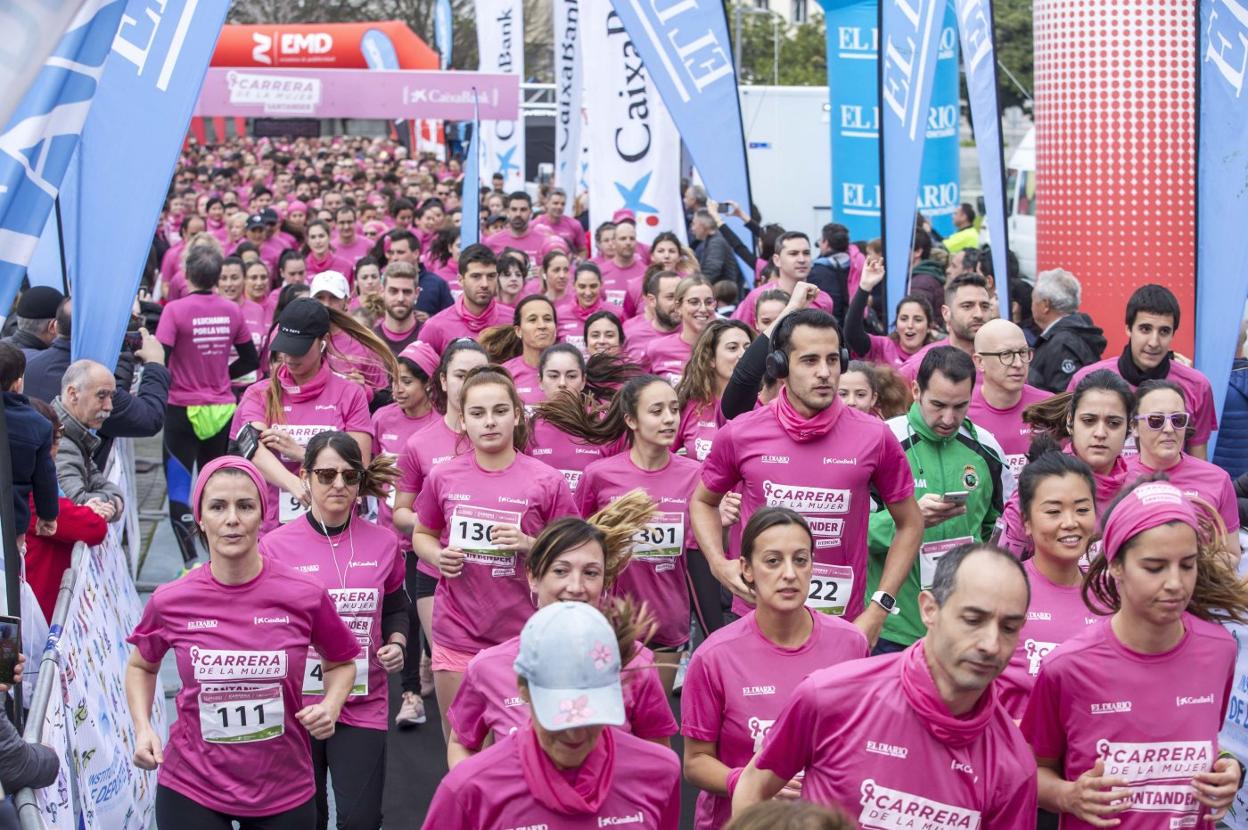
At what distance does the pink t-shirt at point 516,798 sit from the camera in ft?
11.4

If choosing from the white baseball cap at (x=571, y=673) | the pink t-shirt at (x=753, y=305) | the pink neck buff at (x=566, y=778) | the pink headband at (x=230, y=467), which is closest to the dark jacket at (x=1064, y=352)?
the pink t-shirt at (x=753, y=305)

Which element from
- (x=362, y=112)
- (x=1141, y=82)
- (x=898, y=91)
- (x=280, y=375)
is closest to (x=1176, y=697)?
(x=280, y=375)

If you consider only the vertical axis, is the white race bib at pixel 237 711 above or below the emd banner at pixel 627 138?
below

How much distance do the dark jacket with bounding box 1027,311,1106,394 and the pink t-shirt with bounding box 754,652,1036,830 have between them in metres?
5.14

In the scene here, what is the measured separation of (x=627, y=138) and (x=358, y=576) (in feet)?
27.0

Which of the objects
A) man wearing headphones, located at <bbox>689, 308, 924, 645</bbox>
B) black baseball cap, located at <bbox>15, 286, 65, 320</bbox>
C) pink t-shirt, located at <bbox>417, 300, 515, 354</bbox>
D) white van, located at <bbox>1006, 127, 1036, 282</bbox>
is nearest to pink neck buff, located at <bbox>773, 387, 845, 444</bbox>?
man wearing headphones, located at <bbox>689, 308, 924, 645</bbox>

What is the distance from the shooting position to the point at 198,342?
10.4m

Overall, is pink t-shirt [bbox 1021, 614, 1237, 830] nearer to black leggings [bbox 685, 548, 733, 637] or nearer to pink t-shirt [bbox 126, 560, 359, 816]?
pink t-shirt [bbox 126, 560, 359, 816]

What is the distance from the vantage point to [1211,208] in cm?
710

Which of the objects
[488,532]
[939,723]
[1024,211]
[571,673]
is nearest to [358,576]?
[488,532]

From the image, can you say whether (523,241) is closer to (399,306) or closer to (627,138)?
(627,138)

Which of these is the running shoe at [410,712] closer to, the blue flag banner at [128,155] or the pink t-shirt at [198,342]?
the blue flag banner at [128,155]

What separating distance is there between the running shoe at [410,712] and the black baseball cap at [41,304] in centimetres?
268

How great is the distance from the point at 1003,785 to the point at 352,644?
2.40 metres
